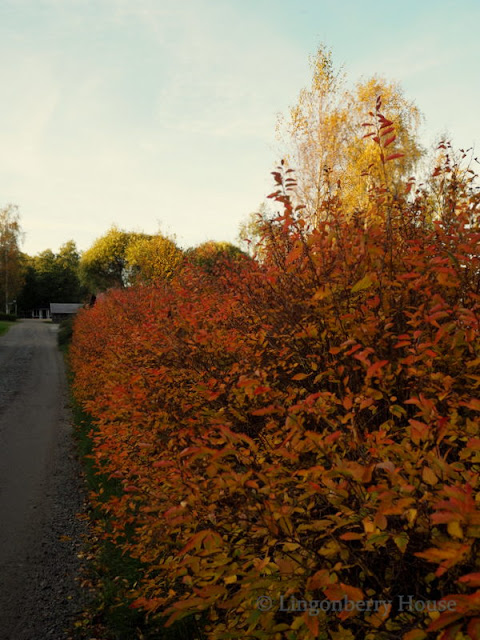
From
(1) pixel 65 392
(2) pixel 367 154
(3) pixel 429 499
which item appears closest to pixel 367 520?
(3) pixel 429 499

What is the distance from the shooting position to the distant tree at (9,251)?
2196 inches

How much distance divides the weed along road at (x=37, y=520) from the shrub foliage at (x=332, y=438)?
82cm

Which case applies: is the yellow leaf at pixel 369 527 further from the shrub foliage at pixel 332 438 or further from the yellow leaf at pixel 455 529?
the yellow leaf at pixel 455 529

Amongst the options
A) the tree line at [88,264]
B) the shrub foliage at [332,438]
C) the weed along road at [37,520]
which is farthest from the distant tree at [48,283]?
the shrub foliage at [332,438]

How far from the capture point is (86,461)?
9.44m

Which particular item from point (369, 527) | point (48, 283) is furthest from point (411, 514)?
point (48, 283)

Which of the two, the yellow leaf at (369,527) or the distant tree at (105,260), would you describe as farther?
the distant tree at (105,260)

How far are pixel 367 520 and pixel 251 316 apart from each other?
2931 mm

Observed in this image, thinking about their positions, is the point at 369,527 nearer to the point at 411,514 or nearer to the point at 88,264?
the point at 411,514

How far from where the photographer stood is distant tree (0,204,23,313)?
5578 centimetres

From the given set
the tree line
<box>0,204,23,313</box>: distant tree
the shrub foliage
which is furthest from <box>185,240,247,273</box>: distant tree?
<box>0,204,23,313</box>: distant tree

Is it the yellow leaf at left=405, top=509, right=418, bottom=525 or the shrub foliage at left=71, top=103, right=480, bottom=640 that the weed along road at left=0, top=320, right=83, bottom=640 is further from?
the yellow leaf at left=405, top=509, right=418, bottom=525

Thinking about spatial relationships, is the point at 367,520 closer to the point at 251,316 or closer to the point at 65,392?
the point at 251,316

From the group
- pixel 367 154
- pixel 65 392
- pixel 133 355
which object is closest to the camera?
pixel 133 355
